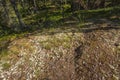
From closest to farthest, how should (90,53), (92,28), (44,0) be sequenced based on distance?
(90,53) < (92,28) < (44,0)

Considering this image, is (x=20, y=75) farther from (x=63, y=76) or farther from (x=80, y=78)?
(x=80, y=78)

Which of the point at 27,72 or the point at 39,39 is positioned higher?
the point at 39,39

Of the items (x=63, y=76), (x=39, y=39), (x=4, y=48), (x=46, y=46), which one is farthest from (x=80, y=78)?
(x=4, y=48)

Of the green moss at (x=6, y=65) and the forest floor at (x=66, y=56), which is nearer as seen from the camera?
the forest floor at (x=66, y=56)

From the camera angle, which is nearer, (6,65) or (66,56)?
(6,65)

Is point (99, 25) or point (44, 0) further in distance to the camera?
point (44, 0)

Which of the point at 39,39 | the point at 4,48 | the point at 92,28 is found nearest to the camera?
the point at 4,48

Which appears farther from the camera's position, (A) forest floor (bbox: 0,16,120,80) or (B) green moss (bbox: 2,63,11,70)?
(B) green moss (bbox: 2,63,11,70)
